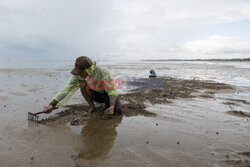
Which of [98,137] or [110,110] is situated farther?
[110,110]

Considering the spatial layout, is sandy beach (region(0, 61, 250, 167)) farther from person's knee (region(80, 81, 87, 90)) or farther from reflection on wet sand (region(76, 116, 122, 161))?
person's knee (region(80, 81, 87, 90))

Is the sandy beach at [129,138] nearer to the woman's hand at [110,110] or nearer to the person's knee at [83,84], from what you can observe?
the woman's hand at [110,110]

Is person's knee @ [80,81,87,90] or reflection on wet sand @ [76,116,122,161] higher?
person's knee @ [80,81,87,90]

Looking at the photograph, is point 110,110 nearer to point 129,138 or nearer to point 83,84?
point 83,84

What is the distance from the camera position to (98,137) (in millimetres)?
2943

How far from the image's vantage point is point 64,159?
222cm

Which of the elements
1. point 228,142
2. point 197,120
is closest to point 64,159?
point 228,142

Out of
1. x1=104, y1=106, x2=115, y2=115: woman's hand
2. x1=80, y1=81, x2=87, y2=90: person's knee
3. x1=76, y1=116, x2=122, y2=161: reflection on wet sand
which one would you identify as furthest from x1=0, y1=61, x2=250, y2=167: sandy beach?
x1=80, y1=81, x2=87, y2=90: person's knee

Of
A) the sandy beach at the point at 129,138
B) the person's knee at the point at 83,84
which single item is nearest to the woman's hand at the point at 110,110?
the sandy beach at the point at 129,138

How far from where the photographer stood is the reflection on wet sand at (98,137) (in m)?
2.37

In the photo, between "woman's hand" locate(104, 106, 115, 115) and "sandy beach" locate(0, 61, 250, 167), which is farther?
"woman's hand" locate(104, 106, 115, 115)

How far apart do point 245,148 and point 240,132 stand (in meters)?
0.70

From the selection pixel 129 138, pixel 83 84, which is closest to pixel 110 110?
pixel 83 84

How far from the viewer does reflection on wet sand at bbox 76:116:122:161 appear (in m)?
2.37
